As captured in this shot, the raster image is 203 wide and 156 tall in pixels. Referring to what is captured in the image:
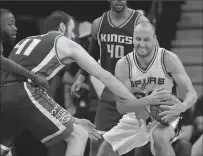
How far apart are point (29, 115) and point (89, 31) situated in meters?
4.21

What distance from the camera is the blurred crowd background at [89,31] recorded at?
31.4ft

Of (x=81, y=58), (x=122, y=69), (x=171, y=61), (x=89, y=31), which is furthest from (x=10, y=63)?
A: (x=89, y=31)

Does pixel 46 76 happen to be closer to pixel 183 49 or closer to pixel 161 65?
pixel 161 65

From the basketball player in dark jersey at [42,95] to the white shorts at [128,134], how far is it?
27.0 inches

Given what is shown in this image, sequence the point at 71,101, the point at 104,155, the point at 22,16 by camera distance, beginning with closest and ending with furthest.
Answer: the point at 104,155, the point at 71,101, the point at 22,16

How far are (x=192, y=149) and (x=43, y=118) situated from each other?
290 centimetres

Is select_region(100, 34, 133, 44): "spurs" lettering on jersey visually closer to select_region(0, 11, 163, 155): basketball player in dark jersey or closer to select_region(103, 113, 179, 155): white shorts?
select_region(103, 113, 179, 155): white shorts

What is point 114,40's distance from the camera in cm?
777

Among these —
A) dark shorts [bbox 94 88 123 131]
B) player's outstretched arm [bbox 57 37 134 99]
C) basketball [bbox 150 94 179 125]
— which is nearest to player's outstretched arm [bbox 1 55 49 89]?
player's outstretched arm [bbox 57 37 134 99]

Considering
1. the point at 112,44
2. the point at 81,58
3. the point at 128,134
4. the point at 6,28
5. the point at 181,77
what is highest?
the point at 6,28

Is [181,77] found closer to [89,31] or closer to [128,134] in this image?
[128,134]

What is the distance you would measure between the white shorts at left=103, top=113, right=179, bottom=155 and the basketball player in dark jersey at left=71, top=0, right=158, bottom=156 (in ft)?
1.60

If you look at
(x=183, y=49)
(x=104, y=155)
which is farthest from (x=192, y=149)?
(x=183, y=49)

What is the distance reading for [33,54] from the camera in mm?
6277
